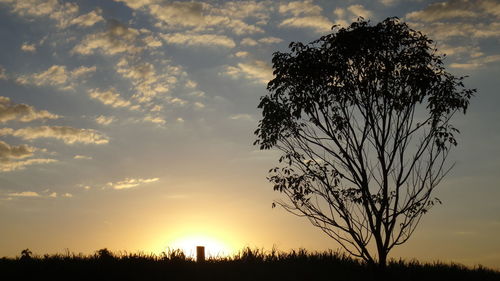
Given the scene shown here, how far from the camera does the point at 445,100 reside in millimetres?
21125

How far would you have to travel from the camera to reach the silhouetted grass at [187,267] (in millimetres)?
18922

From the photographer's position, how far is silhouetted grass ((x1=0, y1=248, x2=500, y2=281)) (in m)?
18.9

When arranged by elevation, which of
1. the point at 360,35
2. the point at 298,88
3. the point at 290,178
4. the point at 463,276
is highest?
the point at 360,35

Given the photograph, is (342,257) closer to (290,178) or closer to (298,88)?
(290,178)

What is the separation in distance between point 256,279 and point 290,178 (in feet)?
14.2

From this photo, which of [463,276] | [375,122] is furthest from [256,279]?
[463,276]

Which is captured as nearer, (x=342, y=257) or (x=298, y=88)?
(x=298, y=88)

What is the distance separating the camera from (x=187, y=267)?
66.5ft

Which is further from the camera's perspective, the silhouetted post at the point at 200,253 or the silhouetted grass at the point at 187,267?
the silhouetted post at the point at 200,253

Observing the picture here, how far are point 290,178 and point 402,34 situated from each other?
7410 mm

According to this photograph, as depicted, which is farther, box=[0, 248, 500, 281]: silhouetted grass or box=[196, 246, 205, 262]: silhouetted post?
box=[196, 246, 205, 262]: silhouetted post

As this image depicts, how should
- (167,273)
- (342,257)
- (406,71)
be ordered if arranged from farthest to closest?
(342,257) → (406,71) → (167,273)

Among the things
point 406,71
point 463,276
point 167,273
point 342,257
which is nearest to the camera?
point 167,273

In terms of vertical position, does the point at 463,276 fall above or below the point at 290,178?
below
